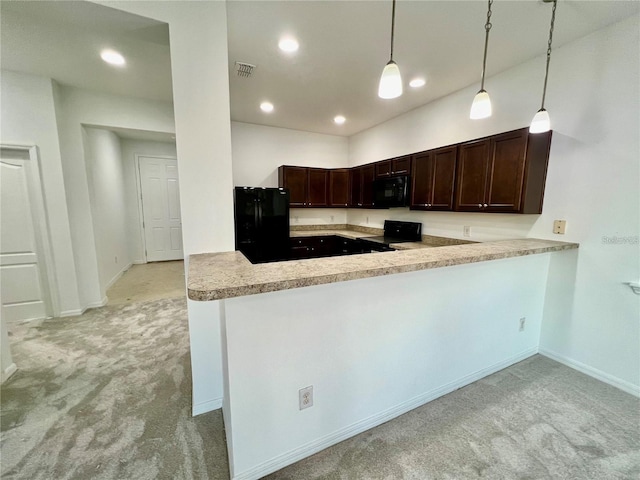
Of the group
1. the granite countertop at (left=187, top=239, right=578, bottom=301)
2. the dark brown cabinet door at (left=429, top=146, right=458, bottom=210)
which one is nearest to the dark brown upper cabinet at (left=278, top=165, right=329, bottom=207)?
the dark brown cabinet door at (left=429, top=146, right=458, bottom=210)

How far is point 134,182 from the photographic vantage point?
18.0 ft

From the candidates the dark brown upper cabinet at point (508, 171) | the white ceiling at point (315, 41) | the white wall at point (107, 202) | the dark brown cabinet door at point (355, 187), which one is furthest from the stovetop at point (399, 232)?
the white wall at point (107, 202)

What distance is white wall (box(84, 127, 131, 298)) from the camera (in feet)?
12.1

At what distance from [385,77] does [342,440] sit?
7.12ft

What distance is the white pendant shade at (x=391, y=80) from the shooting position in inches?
55.2

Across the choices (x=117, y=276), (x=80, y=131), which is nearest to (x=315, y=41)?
(x=80, y=131)

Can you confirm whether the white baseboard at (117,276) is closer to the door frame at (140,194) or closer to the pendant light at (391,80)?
the door frame at (140,194)

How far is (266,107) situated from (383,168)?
193 cm

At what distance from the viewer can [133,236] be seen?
18.4ft

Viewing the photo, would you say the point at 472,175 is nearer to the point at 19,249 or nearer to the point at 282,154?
the point at 282,154

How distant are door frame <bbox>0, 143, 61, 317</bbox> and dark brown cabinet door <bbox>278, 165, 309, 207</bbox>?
3.04 metres

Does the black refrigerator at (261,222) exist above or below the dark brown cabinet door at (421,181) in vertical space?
below

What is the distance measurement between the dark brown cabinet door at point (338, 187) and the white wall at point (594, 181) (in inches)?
95.6

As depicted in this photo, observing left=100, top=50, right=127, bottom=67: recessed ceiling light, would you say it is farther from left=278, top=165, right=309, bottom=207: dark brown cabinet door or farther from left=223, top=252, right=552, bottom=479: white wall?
left=223, top=252, right=552, bottom=479: white wall
